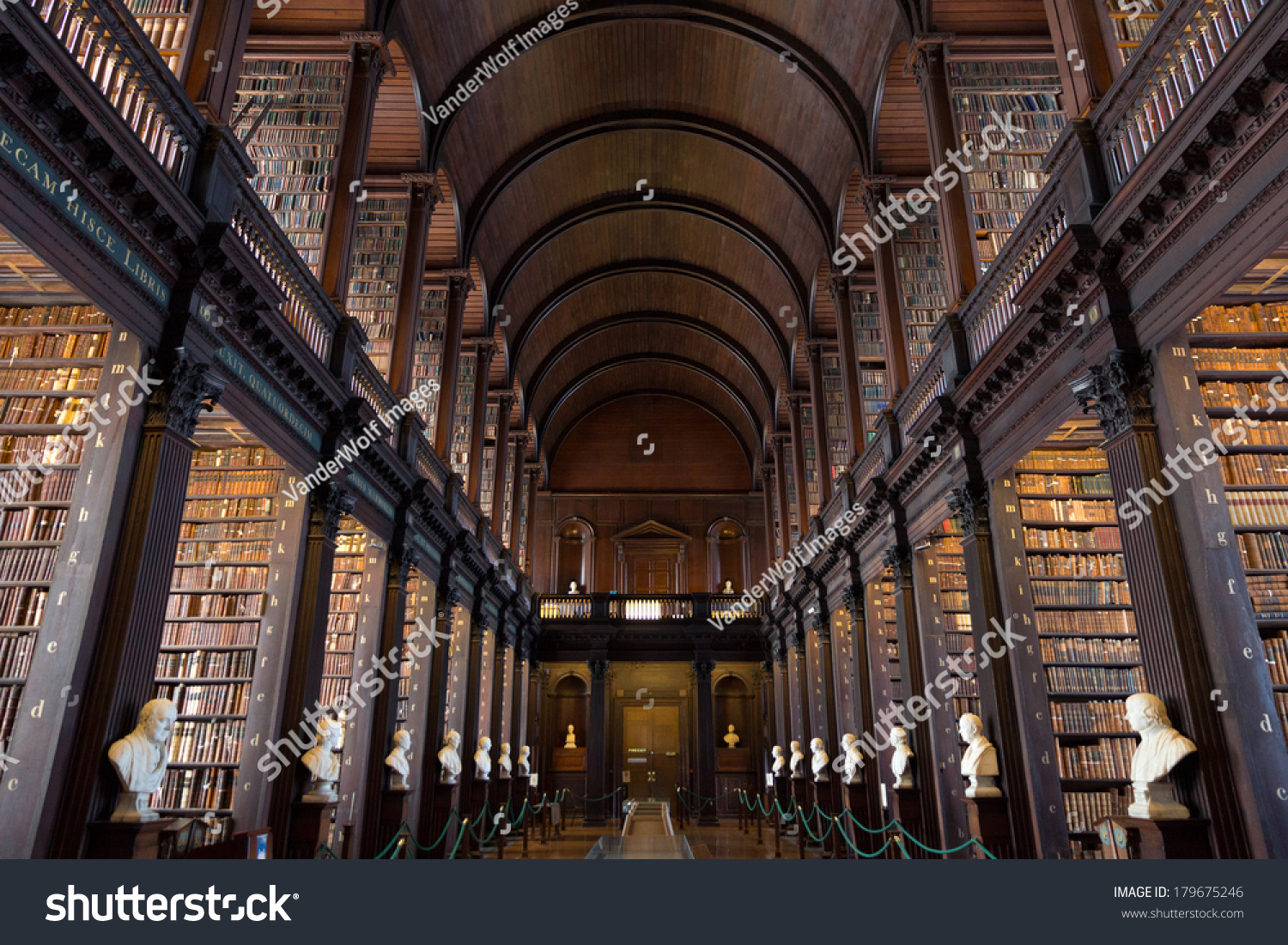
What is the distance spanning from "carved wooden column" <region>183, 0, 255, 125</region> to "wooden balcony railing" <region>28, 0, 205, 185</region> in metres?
0.26

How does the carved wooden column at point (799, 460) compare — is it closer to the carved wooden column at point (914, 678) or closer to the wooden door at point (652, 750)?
the carved wooden column at point (914, 678)

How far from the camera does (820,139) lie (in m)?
11.6

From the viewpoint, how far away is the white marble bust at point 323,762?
238 inches

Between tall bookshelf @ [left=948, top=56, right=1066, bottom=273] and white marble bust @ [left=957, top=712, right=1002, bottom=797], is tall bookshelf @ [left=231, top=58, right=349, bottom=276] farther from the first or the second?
white marble bust @ [left=957, top=712, right=1002, bottom=797]

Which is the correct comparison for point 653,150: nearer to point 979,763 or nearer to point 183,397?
point 183,397

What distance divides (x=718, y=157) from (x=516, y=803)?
1234 centimetres

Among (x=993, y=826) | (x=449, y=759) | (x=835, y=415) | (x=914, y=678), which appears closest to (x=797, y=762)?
(x=914, y=678)

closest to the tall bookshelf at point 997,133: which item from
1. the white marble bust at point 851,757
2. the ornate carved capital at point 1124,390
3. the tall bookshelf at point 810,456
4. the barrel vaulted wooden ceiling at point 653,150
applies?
the barrel vaulted wooden ceiling at point 653,150

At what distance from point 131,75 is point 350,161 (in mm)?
3307

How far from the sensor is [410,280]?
9.21m

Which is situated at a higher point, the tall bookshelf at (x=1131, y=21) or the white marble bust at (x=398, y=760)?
the tall bookshelf at (x=1131, y=21)

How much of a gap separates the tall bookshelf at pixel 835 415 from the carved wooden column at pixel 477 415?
18.6ft

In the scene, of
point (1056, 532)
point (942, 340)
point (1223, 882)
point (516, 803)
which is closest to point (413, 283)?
point (942, 340)

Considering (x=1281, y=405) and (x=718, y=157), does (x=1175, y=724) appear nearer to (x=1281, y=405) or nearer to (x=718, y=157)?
(x=1281, y=405)
